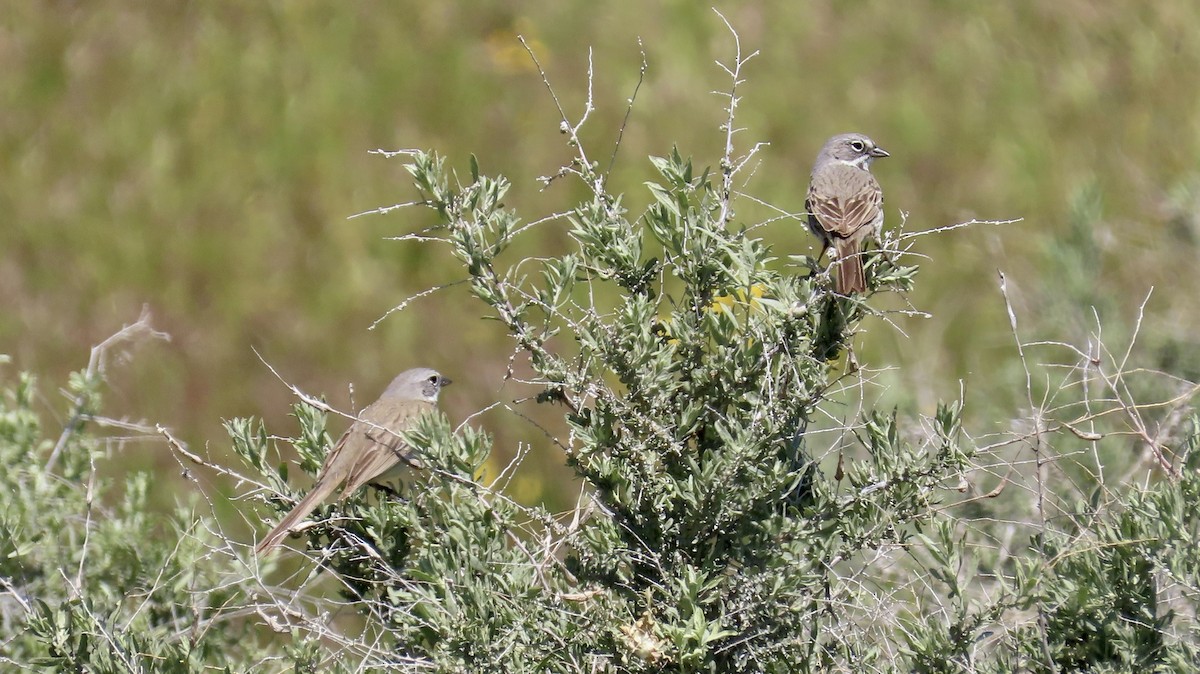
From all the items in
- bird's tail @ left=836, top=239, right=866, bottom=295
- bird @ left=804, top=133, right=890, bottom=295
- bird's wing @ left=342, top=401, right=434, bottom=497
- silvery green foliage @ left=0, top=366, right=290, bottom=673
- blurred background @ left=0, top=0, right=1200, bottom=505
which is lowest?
silvery green foliage @ left=0, top=366, right=290, bottom=673

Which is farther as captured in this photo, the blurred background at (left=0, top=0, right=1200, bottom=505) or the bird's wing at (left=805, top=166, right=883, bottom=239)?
the blurred background at (left=0, top=0, right=1200, bottom=505)

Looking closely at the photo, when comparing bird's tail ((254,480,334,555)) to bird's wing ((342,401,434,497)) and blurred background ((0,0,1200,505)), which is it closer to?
bird's wing ((342,401,434,497))

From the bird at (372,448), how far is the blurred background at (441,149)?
10.1 ft

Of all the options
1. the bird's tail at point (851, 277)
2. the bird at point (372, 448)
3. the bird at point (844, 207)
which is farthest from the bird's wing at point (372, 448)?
the bird at point (844, 207)

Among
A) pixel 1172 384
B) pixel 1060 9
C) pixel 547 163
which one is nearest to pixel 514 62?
pixel 547 163

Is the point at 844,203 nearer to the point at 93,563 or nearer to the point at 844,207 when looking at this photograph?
the point at 844,207

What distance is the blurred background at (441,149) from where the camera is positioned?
37.2 feet

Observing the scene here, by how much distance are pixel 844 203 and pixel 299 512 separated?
2.91 m

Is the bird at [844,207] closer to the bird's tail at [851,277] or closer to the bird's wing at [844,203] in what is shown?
the bird's wing at [844,203]

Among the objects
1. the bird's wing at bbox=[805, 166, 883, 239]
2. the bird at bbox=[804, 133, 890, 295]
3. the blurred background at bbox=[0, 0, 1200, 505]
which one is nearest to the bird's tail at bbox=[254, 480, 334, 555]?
the bird at bbox=[804, 133, 890, 295]

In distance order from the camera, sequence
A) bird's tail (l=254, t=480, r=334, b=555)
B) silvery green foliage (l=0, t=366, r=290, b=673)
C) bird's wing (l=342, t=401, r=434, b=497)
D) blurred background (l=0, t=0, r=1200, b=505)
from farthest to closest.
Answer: blurred background (l=0, t=0, r=1200, b=505), bird's wing (l=342, t=401, r=434, b=497), silvery green foliage (l=0, t=366, r=290, b=673), bird's tail (l=254, t=480, r=334, b=555)

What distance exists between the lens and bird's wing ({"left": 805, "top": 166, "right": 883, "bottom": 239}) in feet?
19.1

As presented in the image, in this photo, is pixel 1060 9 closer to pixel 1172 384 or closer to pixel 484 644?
pixel 1172 384

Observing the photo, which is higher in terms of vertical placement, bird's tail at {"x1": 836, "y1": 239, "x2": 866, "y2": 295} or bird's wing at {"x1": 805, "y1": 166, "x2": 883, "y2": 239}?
bird's wing at {"x1": 805, "y1": 166, "x2": 883, "y2": 239}
